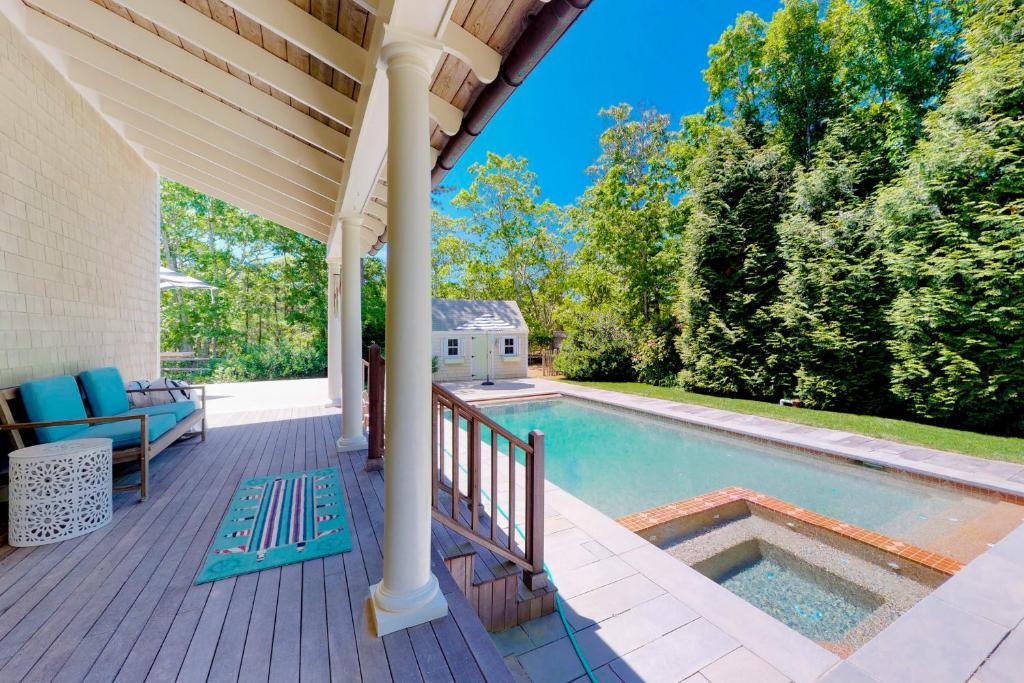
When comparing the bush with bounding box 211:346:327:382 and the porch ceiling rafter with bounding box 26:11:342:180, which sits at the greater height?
the porch ceiling rafter with bounding box 26:11:342:180

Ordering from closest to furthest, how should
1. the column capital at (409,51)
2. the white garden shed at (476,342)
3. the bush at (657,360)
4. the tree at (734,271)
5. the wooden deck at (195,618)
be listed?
the wooden deck at (195,618) → the column capital at (409,51) → the tree at (734,271) → the bush at (657,360) → the white garden shed at (476,342)

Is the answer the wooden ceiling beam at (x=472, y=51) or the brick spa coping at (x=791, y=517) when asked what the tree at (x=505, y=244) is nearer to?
the brick spa coping at (x=791, y=517)

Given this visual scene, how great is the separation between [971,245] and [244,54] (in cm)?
986

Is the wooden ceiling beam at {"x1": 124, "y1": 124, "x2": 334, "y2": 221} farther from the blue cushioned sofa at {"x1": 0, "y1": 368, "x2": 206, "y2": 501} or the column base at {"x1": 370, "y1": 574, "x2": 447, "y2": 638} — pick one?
the column base at {"x1": 370, "y1": 574, "x2": 447, "y2": 638}

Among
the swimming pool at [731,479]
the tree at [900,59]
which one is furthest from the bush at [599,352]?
the tree at [900,59]

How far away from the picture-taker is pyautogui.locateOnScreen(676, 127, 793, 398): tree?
33.3 feet

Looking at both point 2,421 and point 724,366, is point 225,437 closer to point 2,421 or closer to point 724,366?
point 2,421

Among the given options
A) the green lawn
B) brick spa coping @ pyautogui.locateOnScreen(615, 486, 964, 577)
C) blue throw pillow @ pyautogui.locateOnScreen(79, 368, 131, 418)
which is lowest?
brick spa coping @ pyautogui.locateOnScreen(615, 486, 964, 577)

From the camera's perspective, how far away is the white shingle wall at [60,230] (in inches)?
125

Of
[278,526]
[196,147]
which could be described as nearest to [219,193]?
[196,147]

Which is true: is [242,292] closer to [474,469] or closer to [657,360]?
[657,360]

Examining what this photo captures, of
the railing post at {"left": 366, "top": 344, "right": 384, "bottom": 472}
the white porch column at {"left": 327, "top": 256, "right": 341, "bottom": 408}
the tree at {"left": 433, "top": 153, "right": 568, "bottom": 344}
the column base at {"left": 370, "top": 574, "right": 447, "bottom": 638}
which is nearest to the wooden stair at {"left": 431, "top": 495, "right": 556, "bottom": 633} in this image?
the column base at {"left": 370, "top": 574, "right": 447, "bottom": 638}

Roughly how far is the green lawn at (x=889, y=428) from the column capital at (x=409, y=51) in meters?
8.05

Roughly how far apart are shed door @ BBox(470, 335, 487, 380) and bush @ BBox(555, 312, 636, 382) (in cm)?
280
